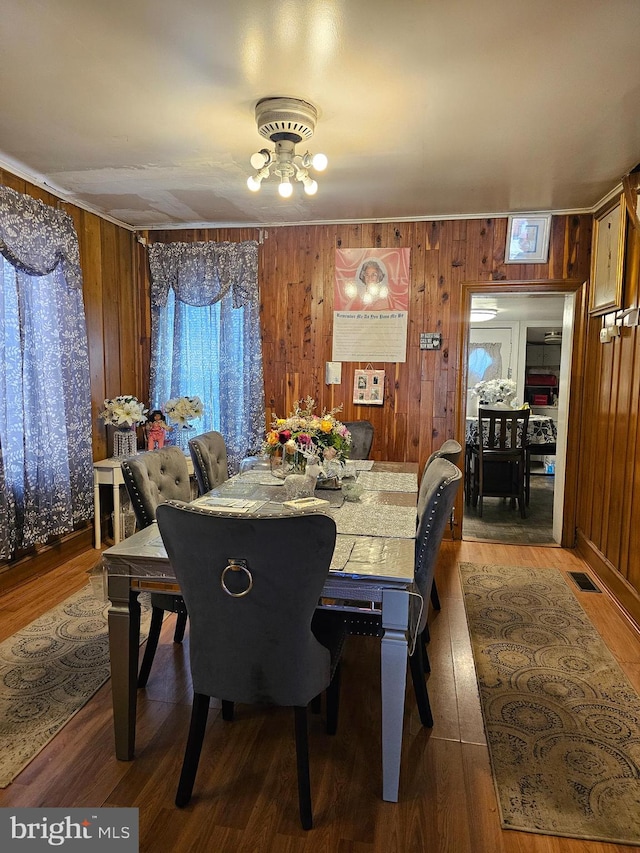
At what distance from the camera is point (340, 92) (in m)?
2.27

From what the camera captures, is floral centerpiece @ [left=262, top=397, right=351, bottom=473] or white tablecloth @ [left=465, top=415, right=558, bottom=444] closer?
floral centerpiece @ [left=262, top=397, right=351, bottom=473]

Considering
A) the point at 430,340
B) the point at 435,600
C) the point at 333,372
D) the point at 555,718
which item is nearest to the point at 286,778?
the point at 555,718

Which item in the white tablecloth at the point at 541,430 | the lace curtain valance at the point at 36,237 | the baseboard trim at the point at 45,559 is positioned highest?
the lace curtain valance at the point at 36,237

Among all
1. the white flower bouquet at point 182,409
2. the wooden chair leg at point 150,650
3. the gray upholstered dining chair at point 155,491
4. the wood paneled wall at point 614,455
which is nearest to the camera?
the gray upholstered dining chair at point 155,491

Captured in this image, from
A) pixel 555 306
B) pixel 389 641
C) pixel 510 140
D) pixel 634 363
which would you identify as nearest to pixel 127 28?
pixel 510 140

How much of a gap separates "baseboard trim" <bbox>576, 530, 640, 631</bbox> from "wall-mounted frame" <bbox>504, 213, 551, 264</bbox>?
208 centimetres

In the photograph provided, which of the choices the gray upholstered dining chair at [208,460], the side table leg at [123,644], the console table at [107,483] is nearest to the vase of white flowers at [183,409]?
the console table at [107,483]

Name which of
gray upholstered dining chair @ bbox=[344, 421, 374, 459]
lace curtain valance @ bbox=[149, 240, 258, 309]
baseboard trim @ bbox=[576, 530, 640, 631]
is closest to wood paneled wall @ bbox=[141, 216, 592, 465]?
lace curtain valance @ bbox=[149, 240, 258, 309]

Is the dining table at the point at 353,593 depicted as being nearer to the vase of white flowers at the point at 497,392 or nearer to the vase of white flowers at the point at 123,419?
the vase of white flowers at the point at 123,419

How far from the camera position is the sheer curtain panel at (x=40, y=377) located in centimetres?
317

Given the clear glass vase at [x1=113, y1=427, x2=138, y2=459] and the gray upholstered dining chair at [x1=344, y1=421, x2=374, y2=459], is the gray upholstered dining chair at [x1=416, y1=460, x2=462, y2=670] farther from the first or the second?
the clear glass vase at [x1=113, y1=427, x2=138, y2=459]

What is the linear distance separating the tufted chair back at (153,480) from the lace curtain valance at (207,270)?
83.2 inches

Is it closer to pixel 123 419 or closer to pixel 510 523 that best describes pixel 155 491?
pixel 123 419

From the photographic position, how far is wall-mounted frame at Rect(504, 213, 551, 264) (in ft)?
13.0
